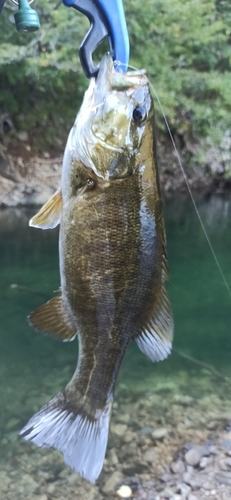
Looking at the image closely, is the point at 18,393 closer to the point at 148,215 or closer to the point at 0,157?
the point at 148,215

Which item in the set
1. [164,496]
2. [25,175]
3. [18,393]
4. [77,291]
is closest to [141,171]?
[77,291]

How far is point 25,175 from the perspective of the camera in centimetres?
880

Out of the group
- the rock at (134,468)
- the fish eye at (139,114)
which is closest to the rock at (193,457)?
the rock at (134,468)

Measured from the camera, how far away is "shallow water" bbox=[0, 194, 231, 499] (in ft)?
12.3

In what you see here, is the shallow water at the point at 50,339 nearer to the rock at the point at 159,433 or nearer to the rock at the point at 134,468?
the rock at the point at 159,433

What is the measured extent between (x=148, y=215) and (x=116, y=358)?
50 cm

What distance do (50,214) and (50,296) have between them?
3948 mm

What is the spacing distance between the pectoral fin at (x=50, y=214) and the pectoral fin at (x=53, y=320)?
0.24 m

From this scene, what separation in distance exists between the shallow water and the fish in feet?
6.81

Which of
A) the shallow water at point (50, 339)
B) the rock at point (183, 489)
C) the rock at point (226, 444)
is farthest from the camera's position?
the shallow water at point (50, 339)

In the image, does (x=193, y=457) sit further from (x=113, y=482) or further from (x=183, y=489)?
(x=113, y=482)

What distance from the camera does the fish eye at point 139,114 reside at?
44.9 inches

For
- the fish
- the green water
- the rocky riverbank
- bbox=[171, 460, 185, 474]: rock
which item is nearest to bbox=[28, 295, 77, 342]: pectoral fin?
the fish

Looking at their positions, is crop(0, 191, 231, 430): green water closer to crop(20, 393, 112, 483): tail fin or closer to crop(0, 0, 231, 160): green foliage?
crop(20, 393, 112, 483): tail fin
